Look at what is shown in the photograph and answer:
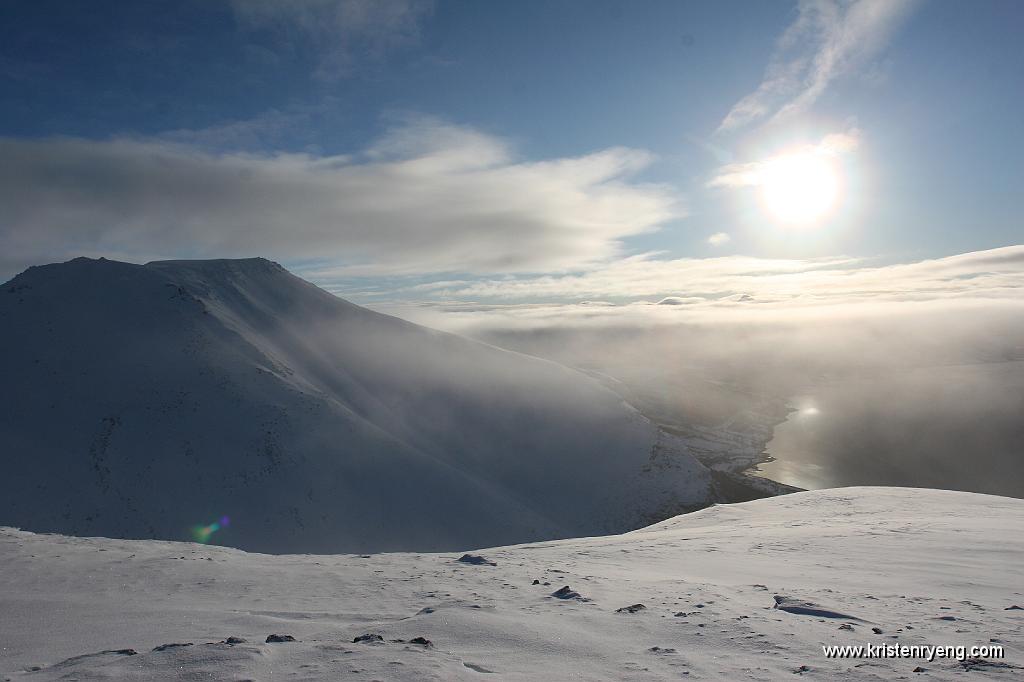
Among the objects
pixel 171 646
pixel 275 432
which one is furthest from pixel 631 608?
pixel 275 432

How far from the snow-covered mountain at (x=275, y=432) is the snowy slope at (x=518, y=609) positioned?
26.3 m

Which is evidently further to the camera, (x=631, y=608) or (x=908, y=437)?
(x=908, y=437)

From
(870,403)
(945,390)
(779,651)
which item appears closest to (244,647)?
(779,651)

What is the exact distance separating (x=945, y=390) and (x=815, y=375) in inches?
1444

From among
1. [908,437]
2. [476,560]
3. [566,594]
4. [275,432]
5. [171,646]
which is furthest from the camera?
[908,437]

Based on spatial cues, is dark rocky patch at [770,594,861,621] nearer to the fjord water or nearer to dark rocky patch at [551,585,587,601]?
dark rocky patch at [551,585,587,601]

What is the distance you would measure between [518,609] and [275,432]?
132 ft

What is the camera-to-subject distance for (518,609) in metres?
8.84

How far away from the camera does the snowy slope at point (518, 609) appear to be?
6.24m

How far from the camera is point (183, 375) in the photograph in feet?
157

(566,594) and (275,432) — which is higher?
(566,594)

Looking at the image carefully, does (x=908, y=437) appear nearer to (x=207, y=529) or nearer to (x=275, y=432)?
(x=275, y=432)

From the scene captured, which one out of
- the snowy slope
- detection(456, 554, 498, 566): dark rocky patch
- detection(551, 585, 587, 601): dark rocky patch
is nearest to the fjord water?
the snowy slope

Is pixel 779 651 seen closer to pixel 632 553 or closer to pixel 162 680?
pixel 162 680
